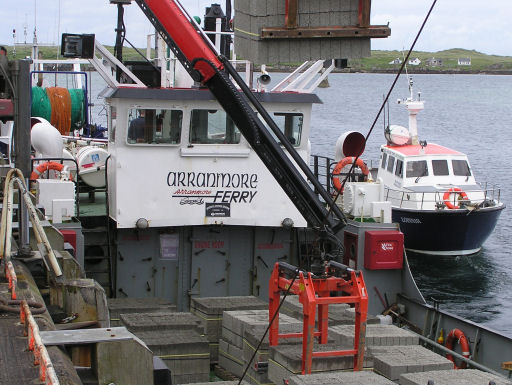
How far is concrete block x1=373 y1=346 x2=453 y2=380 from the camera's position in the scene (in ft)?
33.2

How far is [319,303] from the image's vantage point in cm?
984

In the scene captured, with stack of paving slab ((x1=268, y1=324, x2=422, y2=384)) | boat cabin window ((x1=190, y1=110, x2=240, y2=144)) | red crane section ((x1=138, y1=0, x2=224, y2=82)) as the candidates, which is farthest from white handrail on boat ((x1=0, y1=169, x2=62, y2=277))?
boat cabin window ((x1=190, y1=110, x2=240, y2=144))

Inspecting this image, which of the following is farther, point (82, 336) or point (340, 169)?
point (340, 169)

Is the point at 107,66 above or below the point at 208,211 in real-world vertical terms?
above

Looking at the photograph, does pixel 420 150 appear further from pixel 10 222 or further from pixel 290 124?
pixel 10 222

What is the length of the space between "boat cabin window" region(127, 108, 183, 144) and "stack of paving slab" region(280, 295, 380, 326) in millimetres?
3658

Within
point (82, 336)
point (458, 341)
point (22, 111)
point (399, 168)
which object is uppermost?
point (22, 111)

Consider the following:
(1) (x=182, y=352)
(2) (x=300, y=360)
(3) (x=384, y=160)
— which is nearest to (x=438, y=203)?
(3) (x=384, y=160)

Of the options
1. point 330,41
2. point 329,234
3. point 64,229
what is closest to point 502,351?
point 329,234

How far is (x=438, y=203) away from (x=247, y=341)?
71.2 feet

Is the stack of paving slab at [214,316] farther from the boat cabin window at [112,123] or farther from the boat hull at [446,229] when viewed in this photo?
the boat hull at [446,229]

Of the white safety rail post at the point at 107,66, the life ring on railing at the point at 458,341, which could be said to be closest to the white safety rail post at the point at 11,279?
the white safety rail post at the point at 107,66

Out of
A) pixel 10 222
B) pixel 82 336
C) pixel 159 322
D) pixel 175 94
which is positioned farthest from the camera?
pixel 175 94

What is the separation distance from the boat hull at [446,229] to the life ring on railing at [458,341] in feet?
58.6
